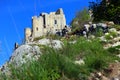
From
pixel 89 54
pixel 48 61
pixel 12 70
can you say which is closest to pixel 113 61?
pixel 89 54

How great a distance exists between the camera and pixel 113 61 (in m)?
11.8

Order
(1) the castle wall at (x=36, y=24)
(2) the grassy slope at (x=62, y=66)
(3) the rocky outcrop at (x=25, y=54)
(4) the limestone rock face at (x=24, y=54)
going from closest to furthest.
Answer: (2) the grassy slope at (x=62, y=66)
(3) the rocky outcrop at (x=25, y=54)
(4) the limestone rock face at (x=24, y=54)
(1) the castle wall at (x=36, y=24)

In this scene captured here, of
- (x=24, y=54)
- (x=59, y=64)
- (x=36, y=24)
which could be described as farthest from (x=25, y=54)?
(x=36, y=24)

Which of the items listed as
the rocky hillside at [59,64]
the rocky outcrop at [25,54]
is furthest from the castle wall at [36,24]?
the rocky outcrop at [25,54]

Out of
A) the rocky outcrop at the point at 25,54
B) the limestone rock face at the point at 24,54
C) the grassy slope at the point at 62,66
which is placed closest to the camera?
the grassy slope at the point at 62,66

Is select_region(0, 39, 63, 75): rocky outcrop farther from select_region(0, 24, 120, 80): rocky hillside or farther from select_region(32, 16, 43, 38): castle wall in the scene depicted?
select_region(32, 16, 43, 38): castle wall

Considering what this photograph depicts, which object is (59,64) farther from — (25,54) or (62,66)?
(25,54)

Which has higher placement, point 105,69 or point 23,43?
point 23,43

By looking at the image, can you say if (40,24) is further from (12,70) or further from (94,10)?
(12,70)

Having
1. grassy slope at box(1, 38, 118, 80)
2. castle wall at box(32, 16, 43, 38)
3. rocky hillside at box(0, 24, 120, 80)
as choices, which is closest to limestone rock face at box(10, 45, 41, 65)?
→ rocky hillside at box(0, 24, 120, 80)

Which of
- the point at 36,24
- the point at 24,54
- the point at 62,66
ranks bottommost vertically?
the point at 62,66

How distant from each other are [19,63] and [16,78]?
0.75 metres

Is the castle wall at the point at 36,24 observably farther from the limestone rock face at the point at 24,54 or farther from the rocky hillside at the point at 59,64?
the limestone rock face at the point at 24,54

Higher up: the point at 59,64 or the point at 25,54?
the point at 25,54
